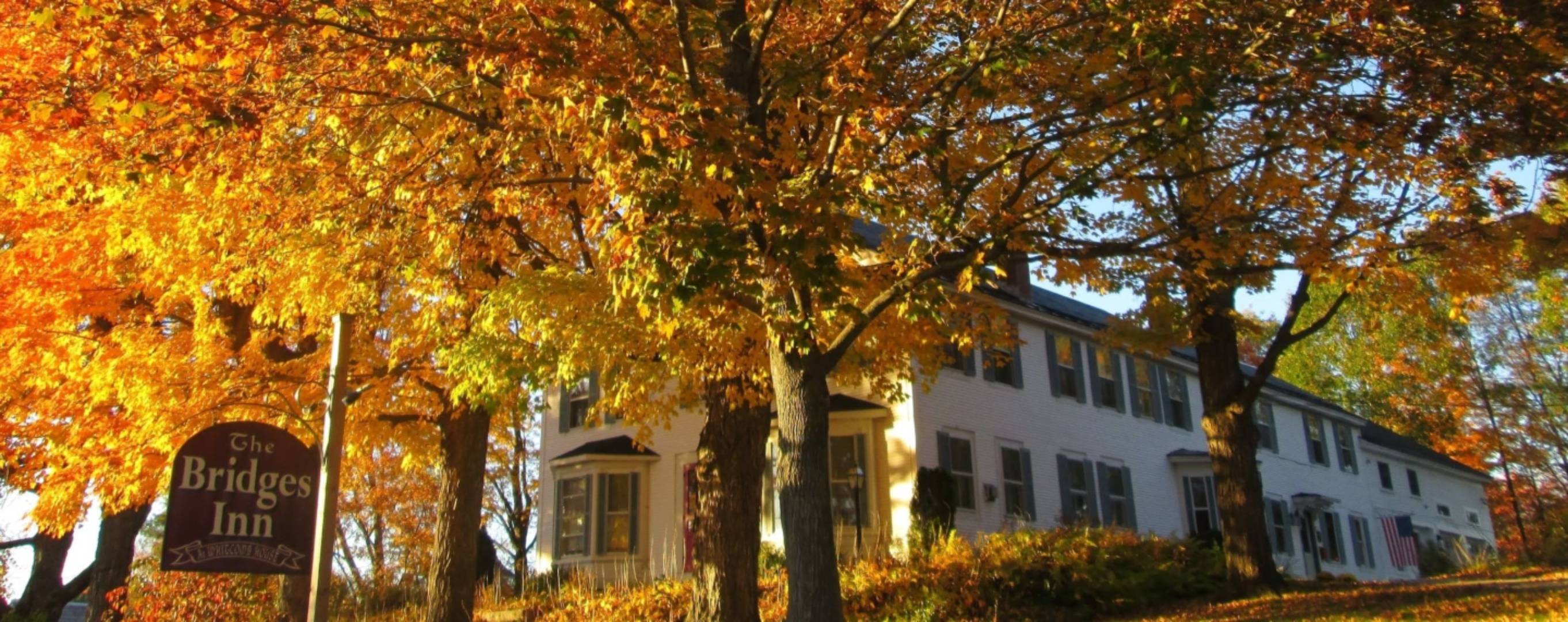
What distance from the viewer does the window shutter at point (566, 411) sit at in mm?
26891

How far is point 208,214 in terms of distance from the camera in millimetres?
13867

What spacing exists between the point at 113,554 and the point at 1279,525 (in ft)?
89.0

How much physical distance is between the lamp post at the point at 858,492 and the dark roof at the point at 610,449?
5.05 metres

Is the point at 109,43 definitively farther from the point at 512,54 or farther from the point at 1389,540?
the point at 1389,540

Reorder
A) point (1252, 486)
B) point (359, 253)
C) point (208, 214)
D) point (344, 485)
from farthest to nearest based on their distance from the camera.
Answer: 1. point (344, 485)
2. point (1252, 486)
3. point (208, 214)
4. point (359, 253)

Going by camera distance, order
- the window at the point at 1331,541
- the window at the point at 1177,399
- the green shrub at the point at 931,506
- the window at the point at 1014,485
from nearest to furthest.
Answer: the green shrub at the point at 931,506
the window at the point at 1014,485
the window at the point at 1177,399
the window at the point at 1331,541

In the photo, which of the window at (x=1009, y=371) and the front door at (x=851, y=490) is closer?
the front door at (x=851, y=490)

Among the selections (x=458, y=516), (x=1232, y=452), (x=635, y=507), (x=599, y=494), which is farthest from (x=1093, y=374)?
(x=458, y=516)

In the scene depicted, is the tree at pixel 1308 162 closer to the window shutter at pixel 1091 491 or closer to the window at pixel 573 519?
the window shutter at pixel 1091 491

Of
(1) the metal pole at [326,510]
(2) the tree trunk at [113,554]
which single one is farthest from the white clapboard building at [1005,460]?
(1) the metal pole at [326,510]

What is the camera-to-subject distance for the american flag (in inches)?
1388

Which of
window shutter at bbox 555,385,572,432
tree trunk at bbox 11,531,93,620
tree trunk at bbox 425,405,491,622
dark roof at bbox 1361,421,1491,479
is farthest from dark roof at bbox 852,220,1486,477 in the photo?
tree trunk at bbox 11,531,93,620

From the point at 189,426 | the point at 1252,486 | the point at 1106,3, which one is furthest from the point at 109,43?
the point at 1252,486

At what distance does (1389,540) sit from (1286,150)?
2856 centimetres
